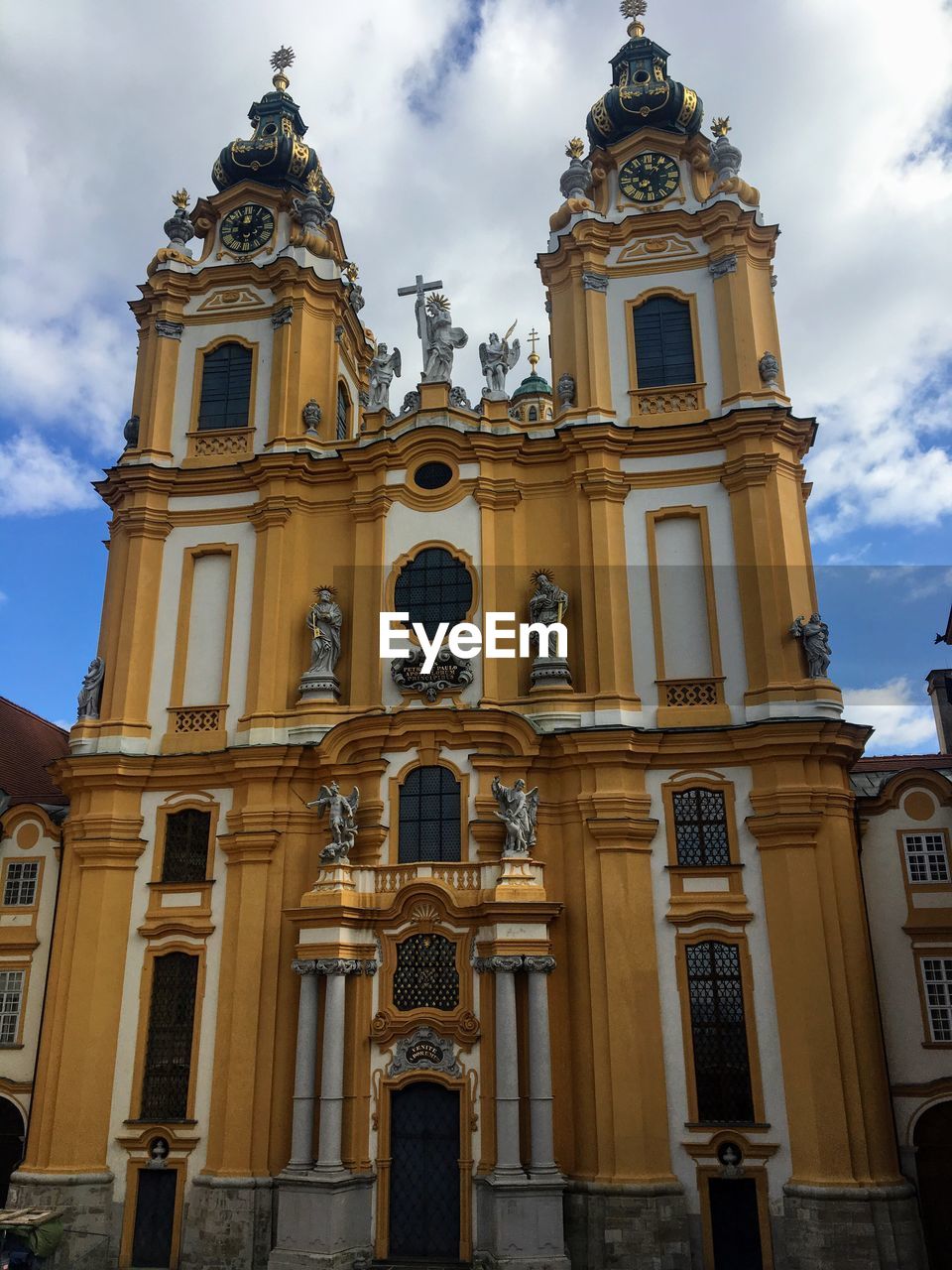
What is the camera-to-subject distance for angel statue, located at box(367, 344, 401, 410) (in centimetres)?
2372

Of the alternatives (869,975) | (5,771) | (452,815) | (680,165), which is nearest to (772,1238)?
(869,975)

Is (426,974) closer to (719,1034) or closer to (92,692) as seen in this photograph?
(719,1034)

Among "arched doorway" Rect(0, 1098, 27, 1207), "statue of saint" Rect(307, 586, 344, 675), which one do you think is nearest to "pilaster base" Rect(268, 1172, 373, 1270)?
"arched doorway" Rect(0, 1098, 27, 1207)

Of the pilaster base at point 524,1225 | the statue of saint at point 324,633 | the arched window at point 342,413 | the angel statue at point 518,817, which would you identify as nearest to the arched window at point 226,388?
the arched window at point 342,413

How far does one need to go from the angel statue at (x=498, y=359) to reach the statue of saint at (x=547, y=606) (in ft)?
15.6

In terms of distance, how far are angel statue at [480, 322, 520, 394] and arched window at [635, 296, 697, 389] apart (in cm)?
259

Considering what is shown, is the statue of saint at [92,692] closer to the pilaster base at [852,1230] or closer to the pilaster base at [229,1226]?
the pilaster base at [229,1226]

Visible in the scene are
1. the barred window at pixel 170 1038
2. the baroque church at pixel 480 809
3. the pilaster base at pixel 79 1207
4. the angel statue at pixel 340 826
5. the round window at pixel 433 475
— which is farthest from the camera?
the round window at pixel 433 475

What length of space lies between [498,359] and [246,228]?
7.63 meters

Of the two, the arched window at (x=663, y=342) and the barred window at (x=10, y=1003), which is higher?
the arched window at (x=663, y=342)

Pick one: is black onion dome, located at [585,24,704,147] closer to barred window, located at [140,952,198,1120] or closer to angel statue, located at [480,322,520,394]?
angel statue, located at [480,322,520,394]

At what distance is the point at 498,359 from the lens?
23.4 metres

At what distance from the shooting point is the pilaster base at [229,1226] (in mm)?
17922

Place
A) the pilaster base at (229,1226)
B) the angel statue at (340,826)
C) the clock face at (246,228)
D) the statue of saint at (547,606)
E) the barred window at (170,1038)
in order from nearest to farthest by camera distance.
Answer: the pilaster base at (229,1226) → the angel statue at (340,826) → the barred window at (170,1038) → the statue of saint at (547,606) → the clock face at (246,228)
